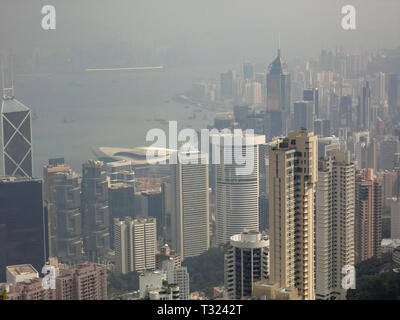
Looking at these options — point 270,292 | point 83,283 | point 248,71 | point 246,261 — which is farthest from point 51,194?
point 270,292

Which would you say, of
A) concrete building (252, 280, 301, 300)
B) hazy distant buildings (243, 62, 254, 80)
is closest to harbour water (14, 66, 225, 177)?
hazy distant buildings (243, 62, 254, 80)

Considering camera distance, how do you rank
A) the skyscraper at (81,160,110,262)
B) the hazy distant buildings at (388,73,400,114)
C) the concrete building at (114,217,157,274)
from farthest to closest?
1. the skyscraper at (81,160,110,262)
2. the hazy distant buildings at (388,73,400,114)
3. the concrete building at (114,217,157,274)

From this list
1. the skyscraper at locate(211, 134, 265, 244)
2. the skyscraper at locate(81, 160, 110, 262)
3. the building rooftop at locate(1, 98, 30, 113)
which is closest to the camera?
the skyscraper at locate(211, 134, 265, 244)

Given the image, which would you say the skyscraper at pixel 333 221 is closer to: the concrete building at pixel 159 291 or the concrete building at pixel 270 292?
the concrete building at pixel 270 292

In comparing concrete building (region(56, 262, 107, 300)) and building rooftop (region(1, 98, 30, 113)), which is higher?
building rooftop (region(1, 98, 30, 113))

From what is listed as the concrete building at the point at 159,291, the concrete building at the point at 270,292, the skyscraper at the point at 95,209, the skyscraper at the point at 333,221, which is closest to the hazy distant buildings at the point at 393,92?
the skyscraper at the point at 333,221

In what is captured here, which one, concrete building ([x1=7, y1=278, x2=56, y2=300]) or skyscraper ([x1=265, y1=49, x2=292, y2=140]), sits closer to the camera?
concrete building ([x1=7, y1=278, x2=56, y2=300])

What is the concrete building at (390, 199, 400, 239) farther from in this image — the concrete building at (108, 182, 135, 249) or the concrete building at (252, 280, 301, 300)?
the concrete building at (252, 280, 301, 300)

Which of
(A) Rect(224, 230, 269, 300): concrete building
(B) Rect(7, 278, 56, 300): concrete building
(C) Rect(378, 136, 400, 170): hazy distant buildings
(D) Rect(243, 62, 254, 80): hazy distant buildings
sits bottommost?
(B) Rect(7, 278, 56, 300): concrete building
